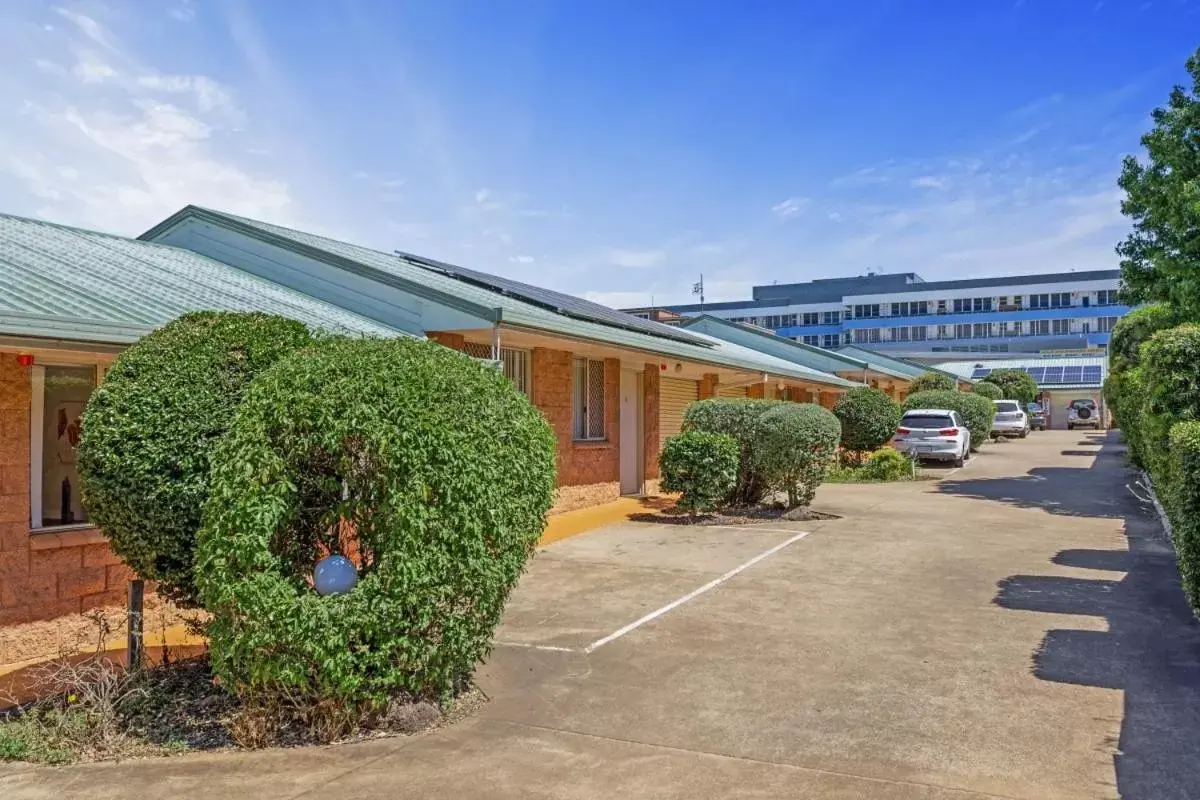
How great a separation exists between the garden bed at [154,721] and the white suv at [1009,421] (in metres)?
38.9

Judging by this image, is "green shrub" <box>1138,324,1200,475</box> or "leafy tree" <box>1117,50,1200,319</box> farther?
"leafy tree" <box>1117,50,1200,319</box>

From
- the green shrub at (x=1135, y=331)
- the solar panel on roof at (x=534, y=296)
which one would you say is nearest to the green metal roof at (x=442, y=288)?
the solar panel on roof at (x=534, y=296)

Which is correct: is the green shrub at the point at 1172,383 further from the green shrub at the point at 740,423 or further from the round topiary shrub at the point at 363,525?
the round topiary shrub at the point at 363,525

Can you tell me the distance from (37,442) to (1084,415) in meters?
57.5

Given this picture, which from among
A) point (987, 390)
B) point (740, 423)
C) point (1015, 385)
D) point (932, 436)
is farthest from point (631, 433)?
point (1015, 385)

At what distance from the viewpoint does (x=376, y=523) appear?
204 inches

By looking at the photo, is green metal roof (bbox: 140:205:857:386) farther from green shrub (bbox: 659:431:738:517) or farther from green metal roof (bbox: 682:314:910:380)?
green metal roof (bbox: 682:314:910:380)

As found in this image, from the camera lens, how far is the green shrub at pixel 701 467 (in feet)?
45.6

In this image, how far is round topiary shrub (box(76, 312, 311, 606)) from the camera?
5.38 m

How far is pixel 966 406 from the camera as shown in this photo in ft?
102

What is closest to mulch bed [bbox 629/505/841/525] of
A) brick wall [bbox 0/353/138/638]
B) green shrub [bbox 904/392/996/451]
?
brick wall [bbox 0/353/138/638]

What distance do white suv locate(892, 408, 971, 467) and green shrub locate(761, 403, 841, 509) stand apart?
1063cm

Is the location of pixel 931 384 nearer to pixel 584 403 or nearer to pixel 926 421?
pixel 926 421

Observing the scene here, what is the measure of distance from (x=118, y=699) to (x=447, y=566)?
92.5 inches
